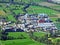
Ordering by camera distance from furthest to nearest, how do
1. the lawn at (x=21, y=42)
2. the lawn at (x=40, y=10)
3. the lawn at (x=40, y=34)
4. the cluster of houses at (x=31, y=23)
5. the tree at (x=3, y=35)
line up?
1. the lawn at (x=40, y=10)
2. the cluster of houses at (x=31, y=23)
3. the lawn at (x=40, y=34)
4. the tree at (x=3, y=35)
5. the lawn at (x=21, y=42)

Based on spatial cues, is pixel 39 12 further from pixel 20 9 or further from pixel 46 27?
pixel 46 27

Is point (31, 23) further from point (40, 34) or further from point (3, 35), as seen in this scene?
point (3, 35)

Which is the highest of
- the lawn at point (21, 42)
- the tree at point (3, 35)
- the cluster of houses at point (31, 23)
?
the tree at point (3, 35)

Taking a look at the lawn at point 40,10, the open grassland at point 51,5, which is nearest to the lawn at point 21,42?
the lawn at point 40,10

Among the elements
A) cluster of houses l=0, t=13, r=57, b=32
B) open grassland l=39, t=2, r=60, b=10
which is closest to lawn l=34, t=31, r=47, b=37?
cluster of houses l=0, t=13, r=57, b=32

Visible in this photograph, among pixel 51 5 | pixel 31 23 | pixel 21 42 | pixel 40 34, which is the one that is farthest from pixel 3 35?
pixel 51 5

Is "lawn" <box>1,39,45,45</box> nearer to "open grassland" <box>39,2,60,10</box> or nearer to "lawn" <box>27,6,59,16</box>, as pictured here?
"lawn" <box>27,6,59,16</box>

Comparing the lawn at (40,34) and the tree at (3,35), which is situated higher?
the tree at (3,35)

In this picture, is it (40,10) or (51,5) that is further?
(51,5)

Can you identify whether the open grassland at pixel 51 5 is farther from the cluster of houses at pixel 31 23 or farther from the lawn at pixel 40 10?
the cluster of houses at pixel 31 23
